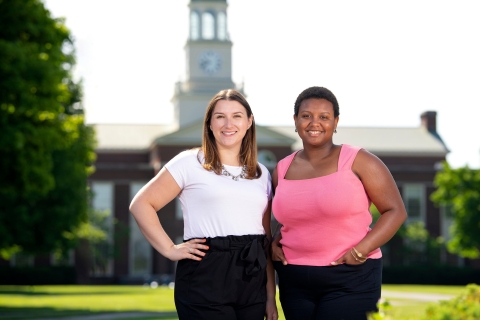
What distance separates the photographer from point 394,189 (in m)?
5.06

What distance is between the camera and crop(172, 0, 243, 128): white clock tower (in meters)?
Answer: 64.2

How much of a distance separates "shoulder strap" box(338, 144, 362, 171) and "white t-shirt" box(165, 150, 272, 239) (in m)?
0.46

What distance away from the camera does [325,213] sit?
16.2 ft

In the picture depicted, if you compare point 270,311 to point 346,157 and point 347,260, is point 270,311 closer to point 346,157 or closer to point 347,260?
point 347,260

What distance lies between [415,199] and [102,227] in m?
22.5

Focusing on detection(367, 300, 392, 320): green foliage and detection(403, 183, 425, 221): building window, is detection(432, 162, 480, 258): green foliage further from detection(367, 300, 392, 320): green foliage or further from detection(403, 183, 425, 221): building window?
detection(367, 300, 392, 320): green foliage

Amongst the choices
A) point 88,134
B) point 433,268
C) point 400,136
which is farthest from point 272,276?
point 400,136

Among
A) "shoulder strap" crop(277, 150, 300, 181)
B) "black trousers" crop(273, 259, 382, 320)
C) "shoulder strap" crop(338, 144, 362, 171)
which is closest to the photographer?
"black trousers" crop(273, 259, 382, 320)

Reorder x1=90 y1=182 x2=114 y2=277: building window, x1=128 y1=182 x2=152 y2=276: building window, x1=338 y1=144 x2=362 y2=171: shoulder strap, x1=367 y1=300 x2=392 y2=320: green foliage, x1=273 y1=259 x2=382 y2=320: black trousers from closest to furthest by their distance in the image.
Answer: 1. x1=367 y1=300 x2=392 y2=320: green foliage
2. x1=273 y1=259 x2=382 y2=320: black trousers
3. x1=338 y1=144 x2=362 y2=171: shoulder strap
4. x1=90 y1=182 x2=114 y2=277: building window
5. x1=128 y1=182 x2=152 y2=276: building window

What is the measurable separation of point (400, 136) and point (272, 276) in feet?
228

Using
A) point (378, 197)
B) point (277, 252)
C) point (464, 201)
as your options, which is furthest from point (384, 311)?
point (464, 201)

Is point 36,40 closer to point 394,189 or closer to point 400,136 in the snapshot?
point 394,189

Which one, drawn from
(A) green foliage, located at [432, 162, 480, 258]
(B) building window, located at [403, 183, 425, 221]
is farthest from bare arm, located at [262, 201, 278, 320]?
(B) building window, located at [403, 183, 425, 221]

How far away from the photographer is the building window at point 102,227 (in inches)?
2317
